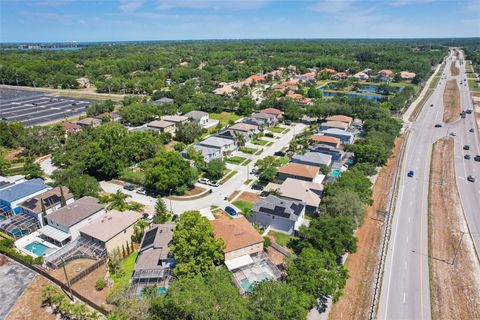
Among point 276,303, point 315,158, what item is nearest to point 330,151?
point 315,158

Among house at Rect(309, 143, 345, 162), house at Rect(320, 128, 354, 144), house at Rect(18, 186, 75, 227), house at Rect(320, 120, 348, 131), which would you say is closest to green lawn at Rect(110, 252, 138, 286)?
house at Rect(18, 186, 75, 227)

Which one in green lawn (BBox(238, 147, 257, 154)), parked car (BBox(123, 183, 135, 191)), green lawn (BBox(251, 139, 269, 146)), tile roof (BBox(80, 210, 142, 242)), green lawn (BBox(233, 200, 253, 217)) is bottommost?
green lawn (BBox(233, 200, 253, 217))

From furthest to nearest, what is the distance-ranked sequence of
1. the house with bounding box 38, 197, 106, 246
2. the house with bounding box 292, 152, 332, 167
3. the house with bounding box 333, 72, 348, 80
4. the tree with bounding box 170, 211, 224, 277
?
the house with bounding box 333, 72, 348, 80, the house with bounding box 292, 152, 332, 167, the house with bounding box 38, 197, 106, 246, the tree with bounding box 170, 211, 224, 277

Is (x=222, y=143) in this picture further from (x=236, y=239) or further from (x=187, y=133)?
(x=236, y=239)

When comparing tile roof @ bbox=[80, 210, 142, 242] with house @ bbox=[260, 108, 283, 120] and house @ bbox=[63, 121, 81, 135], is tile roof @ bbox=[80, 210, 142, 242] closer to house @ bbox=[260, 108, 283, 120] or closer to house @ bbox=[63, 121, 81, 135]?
house @ bbox=[63, 121, 81, 135]

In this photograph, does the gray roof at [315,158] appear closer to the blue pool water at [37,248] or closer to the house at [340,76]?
the blue pool water at [37,248]

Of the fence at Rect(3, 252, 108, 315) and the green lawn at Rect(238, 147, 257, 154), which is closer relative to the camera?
the fence at Rect(3, 252, 108, 315)
